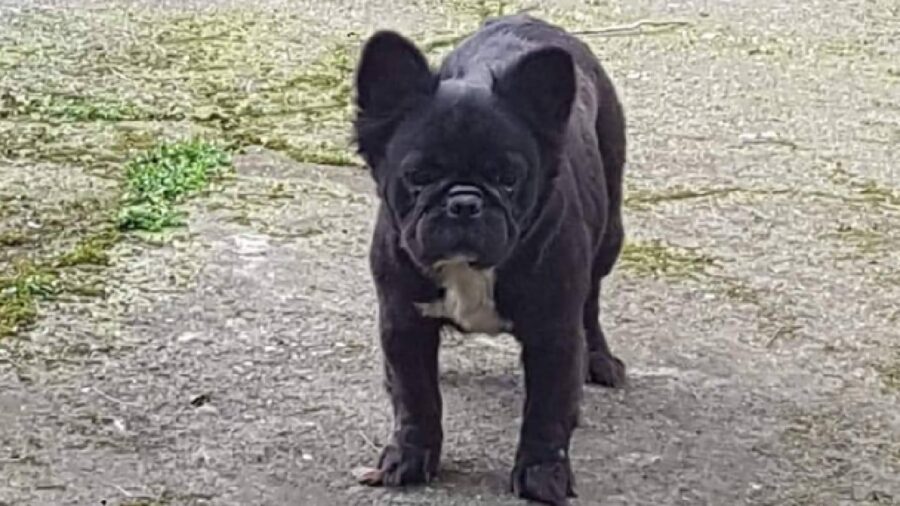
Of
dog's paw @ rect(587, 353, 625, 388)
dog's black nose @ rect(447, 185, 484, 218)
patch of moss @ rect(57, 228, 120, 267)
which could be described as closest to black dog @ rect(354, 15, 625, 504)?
dog's black nose @ rect(447, 185, 484, 218)

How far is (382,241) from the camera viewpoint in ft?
13.0

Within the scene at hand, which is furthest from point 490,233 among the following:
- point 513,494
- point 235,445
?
point 235,445

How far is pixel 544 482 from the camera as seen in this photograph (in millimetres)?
4020

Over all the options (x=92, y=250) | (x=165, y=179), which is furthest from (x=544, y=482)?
(x=165, y=179)

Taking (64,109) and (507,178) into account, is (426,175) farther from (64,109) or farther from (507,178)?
(64,109)

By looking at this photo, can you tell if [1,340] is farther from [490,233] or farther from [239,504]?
[490,233]

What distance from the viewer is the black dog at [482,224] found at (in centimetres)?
370

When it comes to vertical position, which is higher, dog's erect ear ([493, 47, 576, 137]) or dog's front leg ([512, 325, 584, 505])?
dog's erect ear ([493, 47, 576, 137])

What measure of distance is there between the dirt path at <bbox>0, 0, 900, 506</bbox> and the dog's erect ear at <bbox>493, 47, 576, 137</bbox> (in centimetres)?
81

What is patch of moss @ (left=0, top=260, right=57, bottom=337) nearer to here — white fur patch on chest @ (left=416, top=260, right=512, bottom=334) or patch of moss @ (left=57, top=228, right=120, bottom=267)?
patch of moss @ (left=57, top=228, right=120, bottom=267)

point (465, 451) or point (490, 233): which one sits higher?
point (490, 233)

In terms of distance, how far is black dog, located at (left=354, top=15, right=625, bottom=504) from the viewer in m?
3.70

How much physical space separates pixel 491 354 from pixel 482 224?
4.23 ft

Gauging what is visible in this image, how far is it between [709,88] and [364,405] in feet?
12.3
